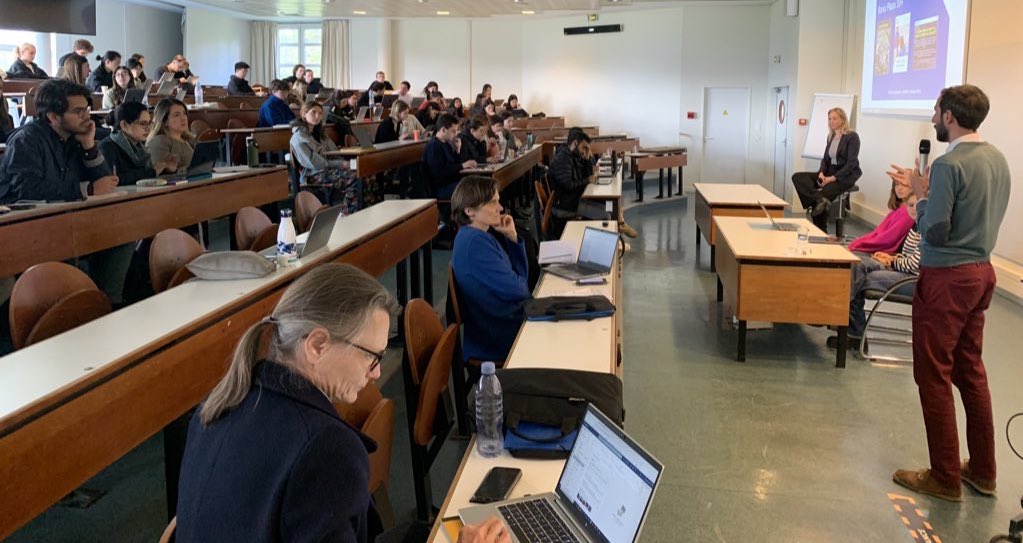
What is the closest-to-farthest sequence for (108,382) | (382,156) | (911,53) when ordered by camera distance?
1. (108,382)
2. (911,53)
3. (382,156)

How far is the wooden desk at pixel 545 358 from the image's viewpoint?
180 centimetres

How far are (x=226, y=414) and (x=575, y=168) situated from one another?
643 cm

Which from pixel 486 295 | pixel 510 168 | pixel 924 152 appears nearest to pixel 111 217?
pixel 486 295

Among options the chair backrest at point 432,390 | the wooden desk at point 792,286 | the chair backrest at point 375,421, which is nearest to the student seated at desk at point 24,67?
the wooden desk at point 792,286

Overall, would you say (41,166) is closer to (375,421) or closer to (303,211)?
(303,211)

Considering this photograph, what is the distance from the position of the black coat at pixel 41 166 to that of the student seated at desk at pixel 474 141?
4.19 metres

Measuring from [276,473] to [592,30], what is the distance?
14555 mm

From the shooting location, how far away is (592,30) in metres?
14.8

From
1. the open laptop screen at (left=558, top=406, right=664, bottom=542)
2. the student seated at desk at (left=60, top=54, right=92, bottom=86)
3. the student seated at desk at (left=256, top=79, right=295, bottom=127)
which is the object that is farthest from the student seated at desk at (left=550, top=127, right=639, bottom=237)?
the open laptop screen at (left=558, top=406, right=664, bottom=542)

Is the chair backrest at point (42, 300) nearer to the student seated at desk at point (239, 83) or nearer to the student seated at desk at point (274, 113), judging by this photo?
the student seated at desk at point (274, 113)

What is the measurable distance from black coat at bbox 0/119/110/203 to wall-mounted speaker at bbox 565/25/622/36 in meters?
11.8

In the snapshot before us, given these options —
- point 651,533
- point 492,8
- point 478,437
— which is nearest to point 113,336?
point 478,437

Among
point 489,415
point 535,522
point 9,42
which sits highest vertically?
point 9,42

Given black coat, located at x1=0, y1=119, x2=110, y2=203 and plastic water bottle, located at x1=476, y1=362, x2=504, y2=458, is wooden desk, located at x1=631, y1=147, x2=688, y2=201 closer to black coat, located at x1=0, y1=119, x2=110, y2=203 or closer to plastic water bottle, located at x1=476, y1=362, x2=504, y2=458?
black coat, located at x1=0, y1=119, x2=110, y2=203
